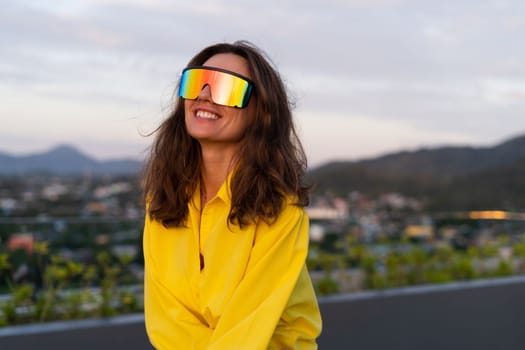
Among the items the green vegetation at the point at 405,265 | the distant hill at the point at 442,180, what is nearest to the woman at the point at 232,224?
the green vegetation at the point at 405,265

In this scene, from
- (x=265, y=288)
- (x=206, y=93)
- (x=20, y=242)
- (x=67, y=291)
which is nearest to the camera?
(x=265, y=288)

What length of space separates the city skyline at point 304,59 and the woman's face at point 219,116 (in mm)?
156

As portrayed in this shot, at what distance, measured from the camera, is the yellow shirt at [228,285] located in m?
1.64

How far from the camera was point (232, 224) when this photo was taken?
1734mm

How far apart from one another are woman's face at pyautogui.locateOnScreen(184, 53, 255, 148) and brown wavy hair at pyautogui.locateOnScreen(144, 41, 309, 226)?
24 mm

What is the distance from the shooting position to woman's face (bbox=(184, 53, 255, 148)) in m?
1.81

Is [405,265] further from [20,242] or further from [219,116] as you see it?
[219,116]

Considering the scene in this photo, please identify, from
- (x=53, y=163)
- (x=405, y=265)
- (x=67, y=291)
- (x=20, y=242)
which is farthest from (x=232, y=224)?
(x=53, y=163)

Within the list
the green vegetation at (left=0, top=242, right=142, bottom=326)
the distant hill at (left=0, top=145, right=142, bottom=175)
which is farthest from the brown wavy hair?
the distant hill at (left=0, top=145, right=142, bottom=175)

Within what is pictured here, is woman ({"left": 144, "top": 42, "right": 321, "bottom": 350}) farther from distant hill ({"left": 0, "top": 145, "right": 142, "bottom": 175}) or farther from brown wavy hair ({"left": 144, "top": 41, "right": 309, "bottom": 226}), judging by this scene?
distant hill ({"left": 0, "top": 145, "right": 142, "bottom": 175})

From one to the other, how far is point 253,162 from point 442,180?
831 centimetres

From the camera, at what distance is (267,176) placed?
1.81 m

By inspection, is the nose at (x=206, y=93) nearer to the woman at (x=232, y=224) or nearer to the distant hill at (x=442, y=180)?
the woman at (x=232, y=224)

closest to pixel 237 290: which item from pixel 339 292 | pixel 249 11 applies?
pixel 339 292
